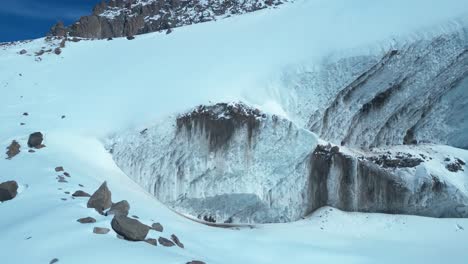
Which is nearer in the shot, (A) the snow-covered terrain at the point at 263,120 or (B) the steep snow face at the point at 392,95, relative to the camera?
(A) the snow-covered terrain at the point at 263,120

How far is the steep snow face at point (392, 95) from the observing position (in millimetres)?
21906

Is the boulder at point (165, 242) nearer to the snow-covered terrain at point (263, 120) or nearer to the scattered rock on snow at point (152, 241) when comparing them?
the scattered rock on snow at point (152, 241)

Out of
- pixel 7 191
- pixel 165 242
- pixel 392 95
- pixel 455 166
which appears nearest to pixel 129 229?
pixel 165 242

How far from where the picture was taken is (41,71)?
29.4 meters

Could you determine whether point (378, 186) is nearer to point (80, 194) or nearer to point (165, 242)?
point (165, 242)

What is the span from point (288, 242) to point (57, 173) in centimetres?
922

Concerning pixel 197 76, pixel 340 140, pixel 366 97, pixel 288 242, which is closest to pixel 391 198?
pixel 340 140

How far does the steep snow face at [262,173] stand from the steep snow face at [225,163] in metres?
0.05

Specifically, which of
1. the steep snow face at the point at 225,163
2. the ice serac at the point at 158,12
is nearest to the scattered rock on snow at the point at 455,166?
the steep snow face at the point at 225,163

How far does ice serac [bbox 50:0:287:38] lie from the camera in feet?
246

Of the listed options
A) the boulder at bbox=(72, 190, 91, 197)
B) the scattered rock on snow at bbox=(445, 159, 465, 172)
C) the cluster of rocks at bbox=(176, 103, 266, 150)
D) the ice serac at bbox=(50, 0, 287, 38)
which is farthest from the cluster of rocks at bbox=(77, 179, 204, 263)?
the ice serac at bbox=(50, 0, 287, 38)

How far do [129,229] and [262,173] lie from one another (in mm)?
11568

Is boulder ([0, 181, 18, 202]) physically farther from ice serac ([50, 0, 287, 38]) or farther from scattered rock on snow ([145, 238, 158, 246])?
ice serac ([50, 0, 287, 38])

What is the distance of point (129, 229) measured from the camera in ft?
32.6
